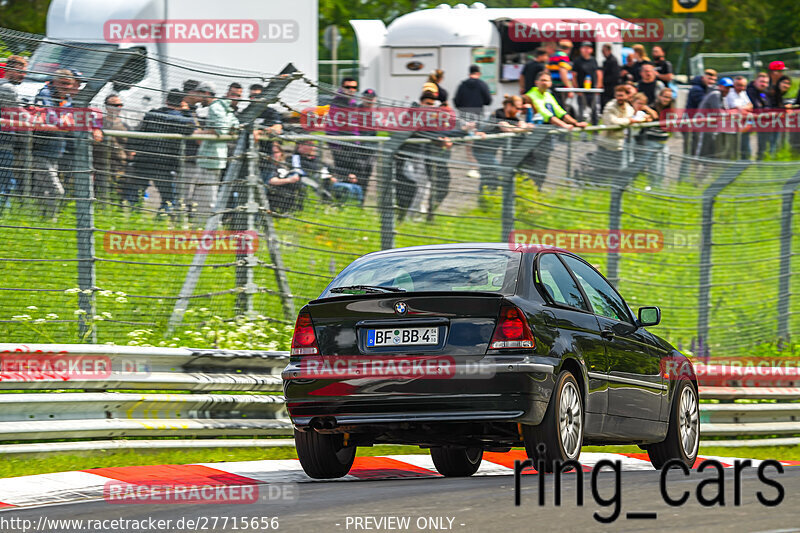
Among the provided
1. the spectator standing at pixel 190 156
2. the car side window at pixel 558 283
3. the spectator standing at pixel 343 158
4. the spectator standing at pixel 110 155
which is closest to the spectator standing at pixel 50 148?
the spectator standing at pixel 110 155

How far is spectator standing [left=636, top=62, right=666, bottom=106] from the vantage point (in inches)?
879

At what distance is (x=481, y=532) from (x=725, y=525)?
1162 millimetres

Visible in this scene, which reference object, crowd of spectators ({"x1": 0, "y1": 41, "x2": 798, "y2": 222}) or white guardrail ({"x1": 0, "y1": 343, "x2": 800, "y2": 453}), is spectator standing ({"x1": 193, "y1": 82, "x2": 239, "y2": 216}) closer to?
crowd of spectators ({"x1": 0, "y1": 41, "x2": 798, "y2": 222})

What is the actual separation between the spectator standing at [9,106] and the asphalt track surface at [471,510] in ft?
12.1

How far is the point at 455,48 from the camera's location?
88.8 feet

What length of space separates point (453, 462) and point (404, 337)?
1738mm

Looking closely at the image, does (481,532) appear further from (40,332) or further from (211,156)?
(211,156)

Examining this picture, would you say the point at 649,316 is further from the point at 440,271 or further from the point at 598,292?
the point at 440,271

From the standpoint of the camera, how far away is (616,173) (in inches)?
587

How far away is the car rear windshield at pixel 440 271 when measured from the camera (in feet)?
27.4

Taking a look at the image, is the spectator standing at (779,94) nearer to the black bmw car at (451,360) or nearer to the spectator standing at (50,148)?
the spectator standing at (50,148)

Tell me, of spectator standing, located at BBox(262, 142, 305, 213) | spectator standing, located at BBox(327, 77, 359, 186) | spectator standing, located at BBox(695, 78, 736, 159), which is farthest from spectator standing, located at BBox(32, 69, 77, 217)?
spectator standing, located at BBox(695, 78, 736, 159)

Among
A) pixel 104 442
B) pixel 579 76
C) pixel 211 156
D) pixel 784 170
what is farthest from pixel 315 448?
pixel 579 76

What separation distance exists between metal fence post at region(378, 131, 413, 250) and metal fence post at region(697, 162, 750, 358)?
430 cm
